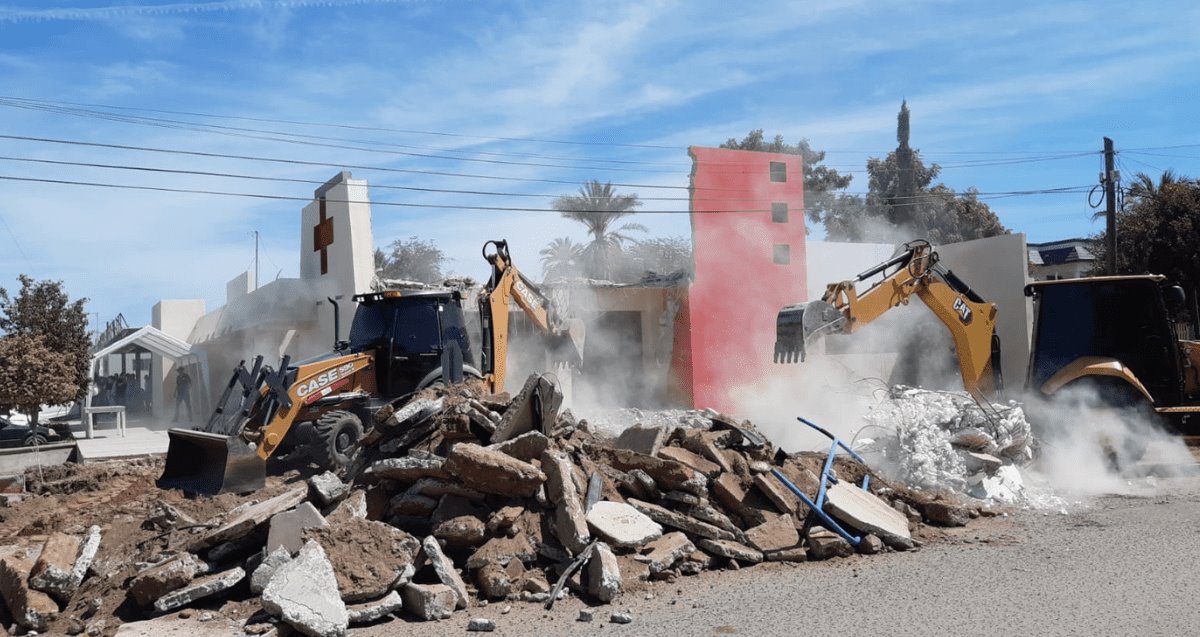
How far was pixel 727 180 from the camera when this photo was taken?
23.6 meters

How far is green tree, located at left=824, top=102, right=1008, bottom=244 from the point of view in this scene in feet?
149

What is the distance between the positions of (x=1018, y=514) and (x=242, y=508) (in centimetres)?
832

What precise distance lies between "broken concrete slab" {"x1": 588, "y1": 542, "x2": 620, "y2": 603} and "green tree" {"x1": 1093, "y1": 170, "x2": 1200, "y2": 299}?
24.7 meters

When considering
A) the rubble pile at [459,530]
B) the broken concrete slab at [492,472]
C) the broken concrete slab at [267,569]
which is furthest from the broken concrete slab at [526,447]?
the broken concrete slab at [267,569]

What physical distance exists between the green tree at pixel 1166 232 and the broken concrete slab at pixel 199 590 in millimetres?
26752

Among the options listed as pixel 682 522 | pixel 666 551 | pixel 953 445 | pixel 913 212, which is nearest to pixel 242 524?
pixel 666 551

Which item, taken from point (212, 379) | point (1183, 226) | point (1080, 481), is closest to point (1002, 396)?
point (1080, 481)

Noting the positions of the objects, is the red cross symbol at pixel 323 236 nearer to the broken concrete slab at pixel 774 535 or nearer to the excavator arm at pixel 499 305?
the excavator arm at pixel 499 305

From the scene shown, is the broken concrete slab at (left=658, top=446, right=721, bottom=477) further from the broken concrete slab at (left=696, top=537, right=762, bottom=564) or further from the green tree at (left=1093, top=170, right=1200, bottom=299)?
the green tree at (left=1093, top=170, right=1200, bottom=299)

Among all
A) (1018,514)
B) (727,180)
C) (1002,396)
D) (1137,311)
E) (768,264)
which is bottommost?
(1018,514)

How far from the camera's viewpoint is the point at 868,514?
9.18m

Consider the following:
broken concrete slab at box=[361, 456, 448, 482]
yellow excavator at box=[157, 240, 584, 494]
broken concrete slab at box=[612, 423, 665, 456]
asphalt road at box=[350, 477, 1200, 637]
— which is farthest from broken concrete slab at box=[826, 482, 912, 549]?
yellow excavator at box=[157, 240, 584, 494]

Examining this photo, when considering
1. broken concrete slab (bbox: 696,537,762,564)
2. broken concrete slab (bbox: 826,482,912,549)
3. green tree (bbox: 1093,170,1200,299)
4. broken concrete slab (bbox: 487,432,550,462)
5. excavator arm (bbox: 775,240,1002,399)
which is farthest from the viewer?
green tree (bbox: 1093,170,1200,299)

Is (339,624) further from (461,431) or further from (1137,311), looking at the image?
(1137,311)
